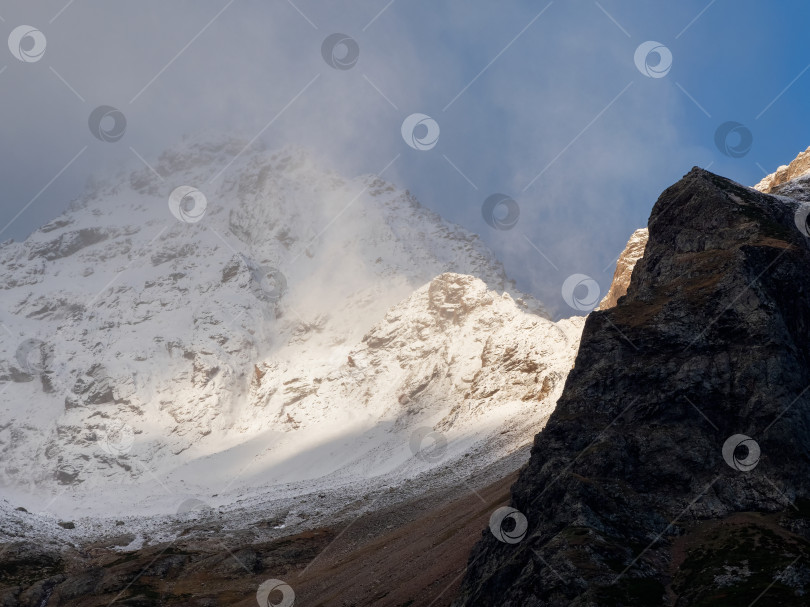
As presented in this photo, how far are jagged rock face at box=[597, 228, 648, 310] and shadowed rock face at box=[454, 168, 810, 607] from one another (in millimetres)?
84309

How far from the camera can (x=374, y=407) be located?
176000 mm

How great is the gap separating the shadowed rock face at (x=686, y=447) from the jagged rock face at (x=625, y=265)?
84.3 meters

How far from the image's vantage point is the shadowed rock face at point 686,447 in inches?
1224

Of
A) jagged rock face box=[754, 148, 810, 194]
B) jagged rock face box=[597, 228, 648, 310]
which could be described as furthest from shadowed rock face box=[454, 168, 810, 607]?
jagged rock face box=[597, 228, 648, 310]

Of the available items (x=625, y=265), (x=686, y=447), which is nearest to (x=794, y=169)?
(x=625, y=265)

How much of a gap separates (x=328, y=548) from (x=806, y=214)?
5618 cm

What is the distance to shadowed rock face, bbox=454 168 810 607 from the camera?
102 ft

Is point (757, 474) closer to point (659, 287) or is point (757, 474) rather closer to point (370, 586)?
point (659, 287)

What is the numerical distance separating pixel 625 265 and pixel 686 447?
10327 cm

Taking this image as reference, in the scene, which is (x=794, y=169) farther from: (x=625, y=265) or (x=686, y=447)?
(x=686, y=447)

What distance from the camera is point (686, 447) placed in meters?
38.0

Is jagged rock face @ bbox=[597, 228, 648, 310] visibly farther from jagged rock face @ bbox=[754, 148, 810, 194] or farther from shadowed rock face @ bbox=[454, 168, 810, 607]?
shadowed rock face @ bbox=[454, 168, 810, 607]

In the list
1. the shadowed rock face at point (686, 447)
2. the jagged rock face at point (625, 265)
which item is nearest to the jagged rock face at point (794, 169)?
the jagged rock face at point (625, 265)

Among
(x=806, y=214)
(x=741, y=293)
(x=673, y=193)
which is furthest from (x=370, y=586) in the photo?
(x=806, y=214)
